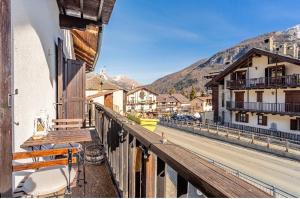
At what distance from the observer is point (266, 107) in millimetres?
19500

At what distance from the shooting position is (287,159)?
13.8 m

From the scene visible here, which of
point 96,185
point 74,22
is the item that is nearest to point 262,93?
point 74,22

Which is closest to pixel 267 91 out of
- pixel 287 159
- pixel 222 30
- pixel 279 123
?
pixel 279 123

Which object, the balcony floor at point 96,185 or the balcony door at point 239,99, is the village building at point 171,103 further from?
the balcony floor at point 96,185

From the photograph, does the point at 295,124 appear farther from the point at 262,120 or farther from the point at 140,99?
the point at 140,99

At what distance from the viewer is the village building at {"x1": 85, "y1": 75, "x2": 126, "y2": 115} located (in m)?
17.7

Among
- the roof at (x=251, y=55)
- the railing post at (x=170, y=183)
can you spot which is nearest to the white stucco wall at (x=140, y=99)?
the roof at (x=251, y=55)

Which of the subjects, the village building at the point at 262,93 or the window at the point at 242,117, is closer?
the village building at the point at 262,93

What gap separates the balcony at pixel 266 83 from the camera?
17047 mm

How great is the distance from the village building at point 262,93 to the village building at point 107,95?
33.8 feet

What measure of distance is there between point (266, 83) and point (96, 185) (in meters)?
19.1

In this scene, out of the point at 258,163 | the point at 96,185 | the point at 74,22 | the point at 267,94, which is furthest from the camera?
the point at 267,94

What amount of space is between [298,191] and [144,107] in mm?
34780

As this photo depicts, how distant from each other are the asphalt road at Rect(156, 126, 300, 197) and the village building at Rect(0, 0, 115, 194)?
8638 millimetres
